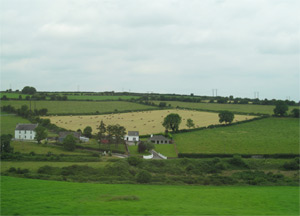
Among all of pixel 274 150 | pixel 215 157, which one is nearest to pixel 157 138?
pixel 215 157

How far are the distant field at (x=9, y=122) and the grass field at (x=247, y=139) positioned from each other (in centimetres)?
4048

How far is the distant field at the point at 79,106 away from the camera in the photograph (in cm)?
10961

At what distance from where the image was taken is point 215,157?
5409cm

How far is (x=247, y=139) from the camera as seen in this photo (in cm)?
6981

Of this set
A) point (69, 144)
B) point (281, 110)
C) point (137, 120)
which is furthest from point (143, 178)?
point (281, 110)

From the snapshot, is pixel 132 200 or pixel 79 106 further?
pixel 79 106

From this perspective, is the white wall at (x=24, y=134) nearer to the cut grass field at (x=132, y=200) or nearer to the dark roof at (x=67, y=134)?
the dark roof at (x=67, y=134)

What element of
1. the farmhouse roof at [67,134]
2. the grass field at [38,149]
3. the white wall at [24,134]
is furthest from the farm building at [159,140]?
the white wall at [24,134]

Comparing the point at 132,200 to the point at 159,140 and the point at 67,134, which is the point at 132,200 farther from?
the point at 67,134

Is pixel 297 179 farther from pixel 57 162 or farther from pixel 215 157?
pixel 57 162

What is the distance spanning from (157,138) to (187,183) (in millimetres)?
32833

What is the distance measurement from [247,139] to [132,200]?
4962 centimetres

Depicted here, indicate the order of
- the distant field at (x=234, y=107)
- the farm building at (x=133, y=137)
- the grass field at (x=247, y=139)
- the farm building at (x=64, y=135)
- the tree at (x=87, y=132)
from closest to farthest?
the grass field at (x=247, y=139), the farm building at (x=64, y=135), the tree at (x=87, y=132), the farm building at (x=133, y=137), the distant field at (x=234, y=107)

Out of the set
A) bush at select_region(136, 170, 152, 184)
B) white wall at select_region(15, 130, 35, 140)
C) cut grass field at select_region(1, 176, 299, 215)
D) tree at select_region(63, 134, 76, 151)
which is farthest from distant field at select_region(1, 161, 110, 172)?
white wall at select_region(15, 130, 35, 140)
